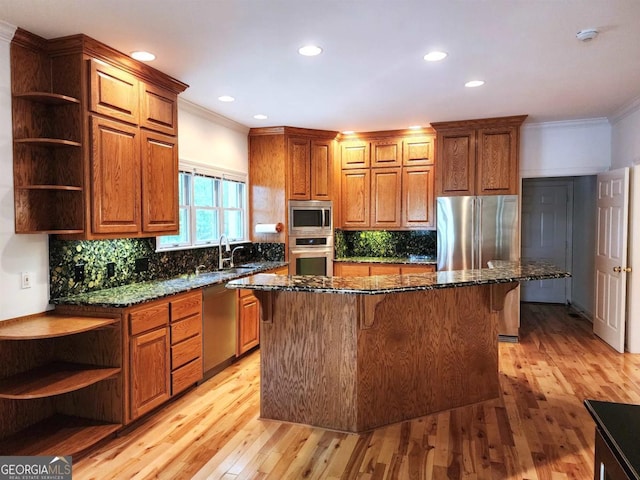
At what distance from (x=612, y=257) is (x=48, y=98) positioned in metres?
5.45

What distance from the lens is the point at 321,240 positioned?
18.2ft

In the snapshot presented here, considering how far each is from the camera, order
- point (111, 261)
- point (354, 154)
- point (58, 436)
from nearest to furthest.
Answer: point (58, 436) → point (111, 261) → point (354, 154)

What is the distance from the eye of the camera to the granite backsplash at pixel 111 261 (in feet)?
9.66

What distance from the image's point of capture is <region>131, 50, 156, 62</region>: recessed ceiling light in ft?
9.75

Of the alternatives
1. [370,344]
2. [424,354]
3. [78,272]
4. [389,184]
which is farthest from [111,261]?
[389,184]

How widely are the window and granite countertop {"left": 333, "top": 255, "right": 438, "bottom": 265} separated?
4.65 feet

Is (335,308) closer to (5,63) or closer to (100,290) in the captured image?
(100,290)

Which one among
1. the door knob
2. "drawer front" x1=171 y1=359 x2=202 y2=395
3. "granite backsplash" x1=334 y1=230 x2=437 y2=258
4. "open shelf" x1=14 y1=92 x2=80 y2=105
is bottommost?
"drawer front" x1=171 y1=359 x2=202 y2=395

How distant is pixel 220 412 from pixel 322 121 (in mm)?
3345

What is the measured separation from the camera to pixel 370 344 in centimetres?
282

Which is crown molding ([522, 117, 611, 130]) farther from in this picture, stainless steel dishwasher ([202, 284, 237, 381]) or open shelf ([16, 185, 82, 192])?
open shelf ([16, 185, 82, 192])

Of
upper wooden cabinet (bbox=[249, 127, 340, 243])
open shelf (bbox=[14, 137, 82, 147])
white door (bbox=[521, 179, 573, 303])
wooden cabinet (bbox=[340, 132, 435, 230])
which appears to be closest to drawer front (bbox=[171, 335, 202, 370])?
open shelf (bbox=[14, 137, 82, 147])

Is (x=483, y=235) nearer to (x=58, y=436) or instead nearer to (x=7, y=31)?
(x=58, y=436)

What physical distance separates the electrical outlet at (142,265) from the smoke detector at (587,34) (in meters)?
3.62
